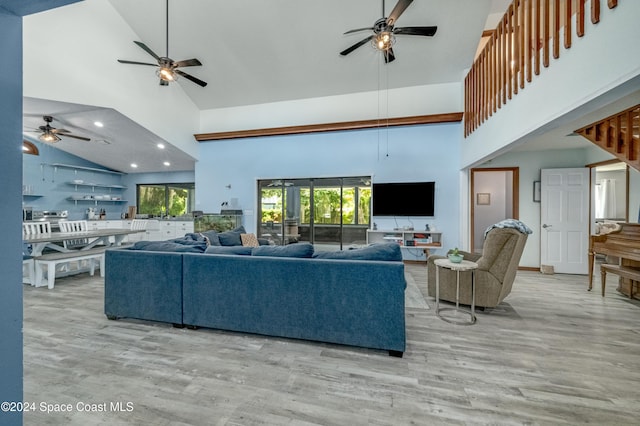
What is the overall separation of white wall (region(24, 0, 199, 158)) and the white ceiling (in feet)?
0.52

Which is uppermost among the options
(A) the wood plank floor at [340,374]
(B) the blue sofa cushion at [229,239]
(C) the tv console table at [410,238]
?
(B) the blue sofa cushion at [229,239]

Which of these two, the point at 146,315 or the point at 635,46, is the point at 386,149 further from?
the point at 146,315

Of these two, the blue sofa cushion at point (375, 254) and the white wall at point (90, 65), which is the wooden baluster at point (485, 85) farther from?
the white wall at point (90, 65)

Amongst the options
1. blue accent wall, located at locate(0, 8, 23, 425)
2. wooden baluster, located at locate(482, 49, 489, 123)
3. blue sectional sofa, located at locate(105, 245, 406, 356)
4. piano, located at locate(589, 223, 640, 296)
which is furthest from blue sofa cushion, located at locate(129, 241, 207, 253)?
piano, located at locate(589, 223, 640, 296)

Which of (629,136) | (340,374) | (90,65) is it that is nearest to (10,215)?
(340,374)

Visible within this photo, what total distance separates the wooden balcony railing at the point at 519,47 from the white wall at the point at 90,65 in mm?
6595

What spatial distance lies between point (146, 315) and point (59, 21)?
5198mm

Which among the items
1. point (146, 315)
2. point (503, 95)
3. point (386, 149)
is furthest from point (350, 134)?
point (146, 315)

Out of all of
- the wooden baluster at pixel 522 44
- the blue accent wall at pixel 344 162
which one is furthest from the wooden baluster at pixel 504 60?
the blue accent wall at pixel 344 162

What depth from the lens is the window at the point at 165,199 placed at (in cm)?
876

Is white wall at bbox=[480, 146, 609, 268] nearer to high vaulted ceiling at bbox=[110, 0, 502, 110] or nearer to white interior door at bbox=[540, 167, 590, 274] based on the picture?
white interior door at bbox=[540, 167, 590, 274]

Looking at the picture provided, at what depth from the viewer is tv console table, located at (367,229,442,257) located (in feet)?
17.5

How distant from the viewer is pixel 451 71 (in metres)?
5.29

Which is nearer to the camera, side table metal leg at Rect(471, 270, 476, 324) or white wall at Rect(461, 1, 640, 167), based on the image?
white wall at Rect(461, 1, 640, 167)
